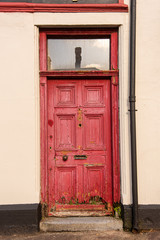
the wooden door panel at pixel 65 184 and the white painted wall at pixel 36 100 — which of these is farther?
the wooden door panel at pixel 65 184

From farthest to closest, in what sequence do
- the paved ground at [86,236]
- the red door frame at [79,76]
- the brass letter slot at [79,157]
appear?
the brass letter slot at [79,157], the red door frame at [79,76], the paved ground at [86,236]

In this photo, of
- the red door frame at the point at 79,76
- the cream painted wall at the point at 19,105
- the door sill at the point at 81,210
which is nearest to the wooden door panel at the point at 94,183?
the door sill at the point at 81,210

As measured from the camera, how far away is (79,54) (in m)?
4.02

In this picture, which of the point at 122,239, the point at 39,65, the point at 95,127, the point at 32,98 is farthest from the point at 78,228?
the point at 39,65

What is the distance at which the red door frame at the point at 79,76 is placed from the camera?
149 inches

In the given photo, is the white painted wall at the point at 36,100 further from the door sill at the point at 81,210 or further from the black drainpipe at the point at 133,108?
the door sill at the point at 81,210

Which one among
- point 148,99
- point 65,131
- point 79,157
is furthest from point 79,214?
point 148,99

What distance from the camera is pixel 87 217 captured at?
3.78 metres

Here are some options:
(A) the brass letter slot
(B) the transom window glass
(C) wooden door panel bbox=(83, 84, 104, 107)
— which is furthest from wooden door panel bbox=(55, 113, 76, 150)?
(B) the transom window glass

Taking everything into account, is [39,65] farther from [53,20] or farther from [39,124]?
[39,124]

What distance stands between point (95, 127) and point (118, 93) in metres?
0.76

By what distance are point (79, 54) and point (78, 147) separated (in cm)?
177

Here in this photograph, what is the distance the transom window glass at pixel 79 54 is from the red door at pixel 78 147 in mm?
291

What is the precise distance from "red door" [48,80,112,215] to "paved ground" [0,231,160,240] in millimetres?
502
